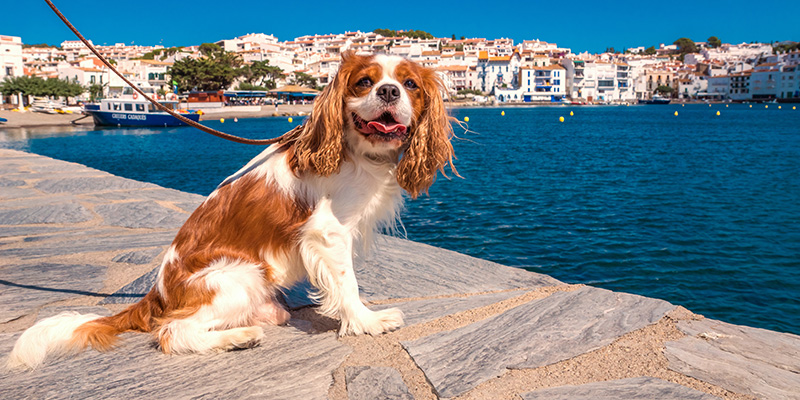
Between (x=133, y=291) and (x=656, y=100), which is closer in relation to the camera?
(x=133, y=291)

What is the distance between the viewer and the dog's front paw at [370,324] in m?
2.45

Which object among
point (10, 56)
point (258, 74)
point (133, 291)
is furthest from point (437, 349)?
point (258, 74)

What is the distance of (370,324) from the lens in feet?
8.04

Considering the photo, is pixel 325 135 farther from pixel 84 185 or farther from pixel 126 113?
pixel 126 113

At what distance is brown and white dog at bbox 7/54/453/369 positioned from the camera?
88.3 inches

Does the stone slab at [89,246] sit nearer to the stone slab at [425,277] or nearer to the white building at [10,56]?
the stone slab at [425,277]

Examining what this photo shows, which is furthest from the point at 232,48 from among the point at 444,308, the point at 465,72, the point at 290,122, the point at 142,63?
the point at 444,308

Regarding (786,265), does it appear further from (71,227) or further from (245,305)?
(71,227)

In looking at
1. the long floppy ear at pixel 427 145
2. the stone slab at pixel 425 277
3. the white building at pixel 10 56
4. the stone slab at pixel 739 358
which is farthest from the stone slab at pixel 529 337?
the white building at pixel 10 56

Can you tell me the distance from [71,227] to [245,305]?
3.11 meters

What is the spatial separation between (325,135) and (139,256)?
2.12m

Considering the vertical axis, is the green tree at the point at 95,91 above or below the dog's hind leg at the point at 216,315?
above

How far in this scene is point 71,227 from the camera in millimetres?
4566

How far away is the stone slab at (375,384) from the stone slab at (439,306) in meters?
0.49
